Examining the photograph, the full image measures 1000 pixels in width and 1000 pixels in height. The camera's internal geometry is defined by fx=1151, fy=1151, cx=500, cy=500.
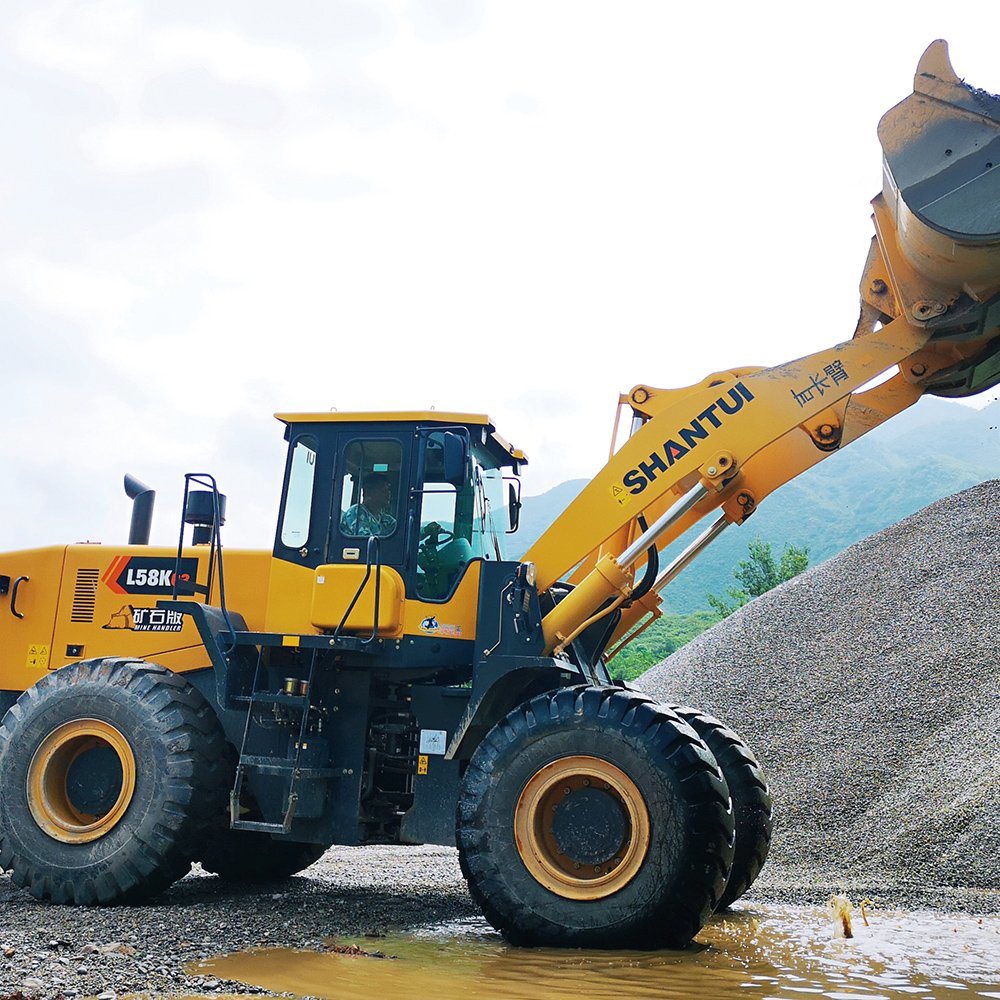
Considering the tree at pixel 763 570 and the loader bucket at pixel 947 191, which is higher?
the tree at pixel 763 570

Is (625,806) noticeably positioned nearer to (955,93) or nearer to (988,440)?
(955,93)

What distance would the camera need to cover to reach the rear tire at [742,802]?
7723mm

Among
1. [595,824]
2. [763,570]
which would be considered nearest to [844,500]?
[763,570]

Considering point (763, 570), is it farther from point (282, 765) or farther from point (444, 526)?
point (282, 765)

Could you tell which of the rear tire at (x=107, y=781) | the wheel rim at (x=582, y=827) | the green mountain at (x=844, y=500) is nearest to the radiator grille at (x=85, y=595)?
the rear tire at (x=107, y=781)

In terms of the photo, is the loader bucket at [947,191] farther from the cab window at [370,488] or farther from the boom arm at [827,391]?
the cab window at [370,488]

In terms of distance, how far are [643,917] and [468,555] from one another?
264 cm

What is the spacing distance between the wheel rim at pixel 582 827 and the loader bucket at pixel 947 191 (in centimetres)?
322

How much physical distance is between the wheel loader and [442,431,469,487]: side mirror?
0.01m

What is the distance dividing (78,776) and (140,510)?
2225 mm

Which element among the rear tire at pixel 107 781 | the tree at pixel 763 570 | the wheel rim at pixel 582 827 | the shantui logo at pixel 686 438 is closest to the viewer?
the wheel rim at pixel 582 827

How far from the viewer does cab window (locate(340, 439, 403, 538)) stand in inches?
302

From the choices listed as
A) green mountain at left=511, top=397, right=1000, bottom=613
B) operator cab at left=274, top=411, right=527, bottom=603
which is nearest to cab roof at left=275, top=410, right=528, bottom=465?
operator cab at left=274, top=411, right=527, bottom=603

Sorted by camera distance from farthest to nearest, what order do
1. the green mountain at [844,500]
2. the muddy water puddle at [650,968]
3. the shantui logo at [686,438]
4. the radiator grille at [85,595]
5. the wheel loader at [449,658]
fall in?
1. the green mountain at [844,500]
2. the radiator grille at [85,595]
3. the shantui logo at [686,438]
4. the wheel loader at [449,658]
5. the muddy water puddle at [650,968]
